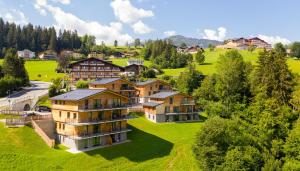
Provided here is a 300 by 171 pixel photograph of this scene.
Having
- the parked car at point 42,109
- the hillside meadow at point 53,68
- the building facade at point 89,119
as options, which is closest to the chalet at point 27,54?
the hillside meadow at point 53,68

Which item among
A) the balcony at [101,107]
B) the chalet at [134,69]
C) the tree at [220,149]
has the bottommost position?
the tree at [220,149]

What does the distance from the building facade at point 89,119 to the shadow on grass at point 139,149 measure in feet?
7.49

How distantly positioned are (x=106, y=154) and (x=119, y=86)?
3434 cm

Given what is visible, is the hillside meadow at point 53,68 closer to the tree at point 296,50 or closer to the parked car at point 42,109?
the tree at point 296,50

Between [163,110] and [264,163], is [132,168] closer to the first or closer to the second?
[264,163]

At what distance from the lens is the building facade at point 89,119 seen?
55.7 meters

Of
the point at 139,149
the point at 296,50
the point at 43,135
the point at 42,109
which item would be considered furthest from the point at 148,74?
the point at 296,50

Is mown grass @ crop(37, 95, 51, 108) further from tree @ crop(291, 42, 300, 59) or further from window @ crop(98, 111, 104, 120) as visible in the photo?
tree @ crop(291, 42, 300, 59)

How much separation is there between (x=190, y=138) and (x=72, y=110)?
80.1ft

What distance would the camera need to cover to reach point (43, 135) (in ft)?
183

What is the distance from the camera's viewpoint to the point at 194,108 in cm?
8219

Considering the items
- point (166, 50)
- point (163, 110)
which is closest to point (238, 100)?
point (163, 110)

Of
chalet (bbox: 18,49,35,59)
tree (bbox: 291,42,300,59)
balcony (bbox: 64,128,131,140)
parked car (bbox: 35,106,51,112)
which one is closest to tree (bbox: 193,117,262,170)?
balcony (bbox: 64,128,131,140)

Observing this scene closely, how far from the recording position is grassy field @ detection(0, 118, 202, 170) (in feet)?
159
